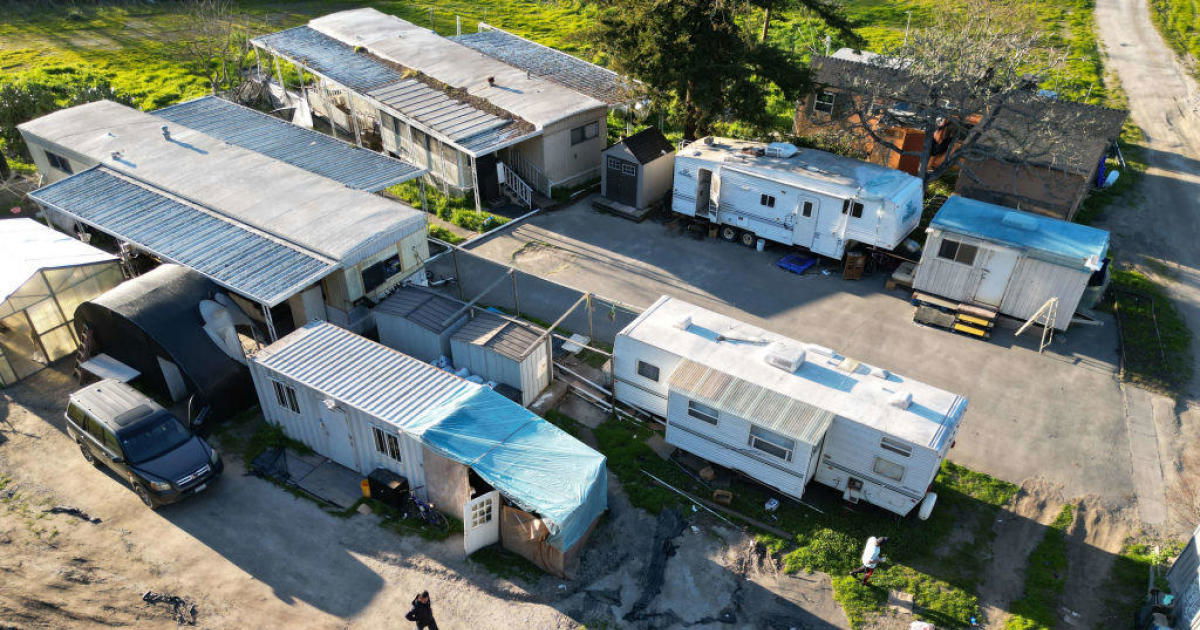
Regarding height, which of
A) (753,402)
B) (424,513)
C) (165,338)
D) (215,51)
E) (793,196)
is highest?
(215,51)

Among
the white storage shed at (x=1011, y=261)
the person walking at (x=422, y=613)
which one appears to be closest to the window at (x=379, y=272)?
the person walking at (x=422, y=613)

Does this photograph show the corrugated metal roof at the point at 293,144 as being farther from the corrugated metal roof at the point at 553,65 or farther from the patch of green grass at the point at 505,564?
the patch of green grass at the point at 505,564

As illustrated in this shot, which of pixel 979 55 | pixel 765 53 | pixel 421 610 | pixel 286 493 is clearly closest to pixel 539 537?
pixel 421 610

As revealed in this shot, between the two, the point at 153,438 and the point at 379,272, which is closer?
the point at 153,438

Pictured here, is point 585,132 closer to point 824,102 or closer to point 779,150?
point 779,150

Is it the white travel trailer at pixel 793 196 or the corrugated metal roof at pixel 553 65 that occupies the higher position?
the corrugated metal roof at pixel 553 65

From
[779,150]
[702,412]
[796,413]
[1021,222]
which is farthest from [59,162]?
[1021,222]

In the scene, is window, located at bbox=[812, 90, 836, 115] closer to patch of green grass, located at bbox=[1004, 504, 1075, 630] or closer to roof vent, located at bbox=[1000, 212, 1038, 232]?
roof vent, located at bbox=[1000, 212, 1038, 232]
